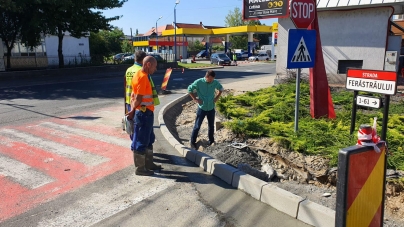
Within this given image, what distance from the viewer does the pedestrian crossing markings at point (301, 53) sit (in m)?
6.04

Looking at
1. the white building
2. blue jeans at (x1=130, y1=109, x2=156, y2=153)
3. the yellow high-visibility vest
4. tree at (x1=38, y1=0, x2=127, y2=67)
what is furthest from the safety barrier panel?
the white building

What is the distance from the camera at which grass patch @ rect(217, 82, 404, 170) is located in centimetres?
559

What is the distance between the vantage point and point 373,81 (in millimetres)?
4816

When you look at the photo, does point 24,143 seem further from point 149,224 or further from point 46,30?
point 46,30

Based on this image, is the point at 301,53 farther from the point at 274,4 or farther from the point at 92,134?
the point at 274,4

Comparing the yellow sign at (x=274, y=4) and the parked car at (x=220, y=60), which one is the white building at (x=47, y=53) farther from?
the yellow sign at (x=274, y=4)

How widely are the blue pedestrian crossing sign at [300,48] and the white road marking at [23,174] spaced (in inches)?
169

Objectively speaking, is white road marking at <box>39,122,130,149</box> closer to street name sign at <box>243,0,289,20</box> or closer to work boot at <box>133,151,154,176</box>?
work boot at <box>133,151,154,176</box>

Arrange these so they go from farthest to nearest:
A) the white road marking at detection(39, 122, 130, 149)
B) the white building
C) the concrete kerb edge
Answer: the white building → the white road marking at detection(39, 122, 130, 149) → the concrete kerb edge

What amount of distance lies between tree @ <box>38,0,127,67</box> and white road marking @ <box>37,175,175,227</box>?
1934cm

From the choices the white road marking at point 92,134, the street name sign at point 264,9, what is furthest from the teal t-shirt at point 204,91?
the street name sign at point 264,9

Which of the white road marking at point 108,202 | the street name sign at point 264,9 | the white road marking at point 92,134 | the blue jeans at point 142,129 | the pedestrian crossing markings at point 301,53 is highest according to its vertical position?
the street name sign at point 264,9

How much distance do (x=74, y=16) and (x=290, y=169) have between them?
21235mm

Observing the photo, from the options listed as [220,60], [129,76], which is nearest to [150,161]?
[129,76]
